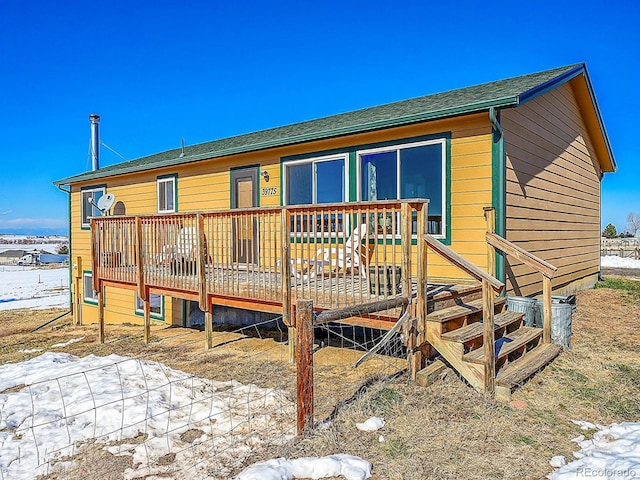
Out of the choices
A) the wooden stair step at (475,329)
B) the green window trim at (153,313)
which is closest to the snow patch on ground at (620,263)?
the wooden stair step at (475,329)

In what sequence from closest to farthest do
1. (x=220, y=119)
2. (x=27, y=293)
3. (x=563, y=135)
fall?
1. (x=563, y=135)
2. (x=27, y=293)
3. (x=220, y=119)

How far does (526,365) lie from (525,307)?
1596 millimetres

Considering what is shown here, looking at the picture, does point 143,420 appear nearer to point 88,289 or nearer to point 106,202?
point 106,202

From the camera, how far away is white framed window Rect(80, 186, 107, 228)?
42.4 ft

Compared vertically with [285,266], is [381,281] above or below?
below

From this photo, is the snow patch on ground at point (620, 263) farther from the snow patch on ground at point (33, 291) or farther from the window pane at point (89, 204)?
the snow patch on ground at point (33, 291)

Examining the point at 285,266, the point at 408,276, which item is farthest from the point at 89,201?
the point at 408,276

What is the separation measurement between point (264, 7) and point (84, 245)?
9.69m

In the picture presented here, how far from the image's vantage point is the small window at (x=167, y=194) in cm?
1085

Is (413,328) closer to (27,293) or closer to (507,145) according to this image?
(507,145)

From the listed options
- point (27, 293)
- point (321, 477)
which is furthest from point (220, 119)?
point (321, 477)

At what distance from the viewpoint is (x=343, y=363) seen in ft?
19.9

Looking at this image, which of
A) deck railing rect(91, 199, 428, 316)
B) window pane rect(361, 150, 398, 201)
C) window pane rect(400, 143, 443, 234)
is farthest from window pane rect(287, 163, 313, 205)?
window pane rect(400, 143, 443, 234)

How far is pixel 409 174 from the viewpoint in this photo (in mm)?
6906
